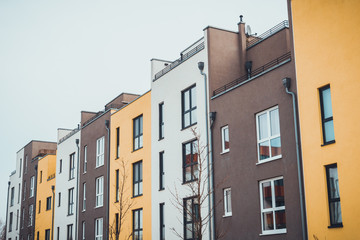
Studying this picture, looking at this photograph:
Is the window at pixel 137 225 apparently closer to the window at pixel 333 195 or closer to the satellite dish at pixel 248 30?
the satellite dish at pixel 248 30

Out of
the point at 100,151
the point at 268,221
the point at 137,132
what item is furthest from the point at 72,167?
the point at 268,221

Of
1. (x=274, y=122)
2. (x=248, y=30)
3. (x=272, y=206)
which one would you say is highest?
(x=248, y=30)

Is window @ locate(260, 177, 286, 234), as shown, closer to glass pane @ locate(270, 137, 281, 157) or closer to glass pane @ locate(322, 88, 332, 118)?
glass pane @ locate(270, 137, 281, 157)

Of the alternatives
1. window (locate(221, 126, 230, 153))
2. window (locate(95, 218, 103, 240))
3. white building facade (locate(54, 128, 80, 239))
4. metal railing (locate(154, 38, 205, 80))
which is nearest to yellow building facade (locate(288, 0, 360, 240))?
window (locate(221, 126, 230, 153))

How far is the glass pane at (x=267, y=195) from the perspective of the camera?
A: 736 inches

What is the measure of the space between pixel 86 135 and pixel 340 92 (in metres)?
23.2

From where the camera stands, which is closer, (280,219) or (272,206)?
(280,219)

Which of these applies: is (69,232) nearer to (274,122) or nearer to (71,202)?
(71,202)

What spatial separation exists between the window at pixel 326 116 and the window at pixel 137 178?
13.8 metres

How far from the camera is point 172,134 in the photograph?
2522cm

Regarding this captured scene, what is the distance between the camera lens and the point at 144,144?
27.8m

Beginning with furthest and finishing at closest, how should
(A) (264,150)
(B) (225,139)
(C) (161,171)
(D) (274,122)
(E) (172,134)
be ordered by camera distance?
(C) (161,171) < (E) (172,134) < (B) (225,139) < (A) (264,150) < (D) (274,122)

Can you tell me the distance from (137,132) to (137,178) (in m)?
2.64

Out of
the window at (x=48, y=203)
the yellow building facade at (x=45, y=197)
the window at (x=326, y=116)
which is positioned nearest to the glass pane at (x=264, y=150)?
the window at (x=326, y=116)
